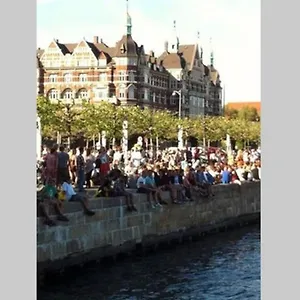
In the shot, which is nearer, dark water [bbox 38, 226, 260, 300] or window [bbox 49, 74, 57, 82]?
dark water [bbox 38, 226, 260, 300]

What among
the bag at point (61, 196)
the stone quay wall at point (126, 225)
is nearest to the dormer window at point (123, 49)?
the stone quay wall at point (126, 225)

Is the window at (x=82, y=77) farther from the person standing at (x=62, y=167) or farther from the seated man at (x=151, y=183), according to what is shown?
the person standing at (x=62, y=167)

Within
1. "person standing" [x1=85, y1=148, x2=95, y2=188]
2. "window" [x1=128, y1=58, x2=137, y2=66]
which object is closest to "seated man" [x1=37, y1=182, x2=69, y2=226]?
"person standing" [x1=85, y1=148, x2=95, y2=188]

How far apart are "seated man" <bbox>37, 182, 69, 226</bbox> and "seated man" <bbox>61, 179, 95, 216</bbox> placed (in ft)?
1.41

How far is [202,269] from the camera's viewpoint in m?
15.0

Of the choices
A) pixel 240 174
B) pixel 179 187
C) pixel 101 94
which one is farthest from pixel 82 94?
pixel 179 187

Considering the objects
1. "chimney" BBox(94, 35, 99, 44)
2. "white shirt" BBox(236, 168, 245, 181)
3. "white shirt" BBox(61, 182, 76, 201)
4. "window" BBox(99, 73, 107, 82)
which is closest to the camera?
"white shirt" BBox(61, 182, 76, 201)

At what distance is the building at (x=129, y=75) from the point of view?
22938mm

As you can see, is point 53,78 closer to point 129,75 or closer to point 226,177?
point 129,75

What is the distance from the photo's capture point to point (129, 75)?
93.8 feet

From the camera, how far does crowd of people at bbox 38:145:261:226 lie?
12820 mm
